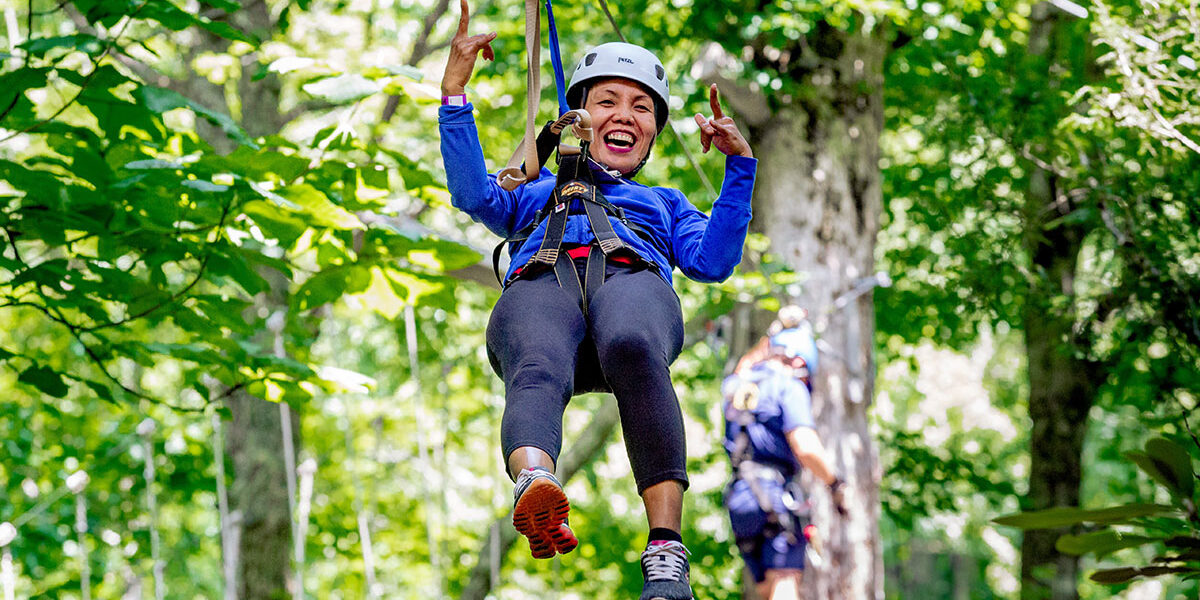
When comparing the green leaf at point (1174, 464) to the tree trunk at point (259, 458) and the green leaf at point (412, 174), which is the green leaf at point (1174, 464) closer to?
the green leaf at point (412, 174)

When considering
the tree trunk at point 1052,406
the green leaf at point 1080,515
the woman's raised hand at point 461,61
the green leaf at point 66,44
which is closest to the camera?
the green leaf at point 1080,515

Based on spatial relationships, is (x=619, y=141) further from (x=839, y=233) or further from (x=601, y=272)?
(x=839, y=233)

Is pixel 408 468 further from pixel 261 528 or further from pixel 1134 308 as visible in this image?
pixel 1134 308

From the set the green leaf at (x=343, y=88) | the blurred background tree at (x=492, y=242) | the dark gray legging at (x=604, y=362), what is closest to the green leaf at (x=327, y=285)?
the blurred background tree at (x=492, y=242)

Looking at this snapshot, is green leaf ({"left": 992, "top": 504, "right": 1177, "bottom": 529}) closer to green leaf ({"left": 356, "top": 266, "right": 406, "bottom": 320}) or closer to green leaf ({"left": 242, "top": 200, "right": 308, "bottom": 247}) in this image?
green leaf ({"left": 242, "top": 200, "right": 308, "bottom": 247})

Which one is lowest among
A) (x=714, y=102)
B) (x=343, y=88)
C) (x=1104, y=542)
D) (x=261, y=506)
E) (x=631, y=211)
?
(x=1104, y=542)

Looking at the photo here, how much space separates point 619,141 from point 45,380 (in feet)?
6.54

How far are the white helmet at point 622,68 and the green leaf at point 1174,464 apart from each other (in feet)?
4.83

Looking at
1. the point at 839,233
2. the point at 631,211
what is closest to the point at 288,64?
the point at 631,211

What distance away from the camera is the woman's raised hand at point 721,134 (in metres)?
2.59

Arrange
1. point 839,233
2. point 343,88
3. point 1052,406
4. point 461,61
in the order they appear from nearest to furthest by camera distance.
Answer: point 461,61, point 343,88, point 839,233, point 1052,406

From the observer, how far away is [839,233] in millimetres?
5250

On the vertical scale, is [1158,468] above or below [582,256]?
below

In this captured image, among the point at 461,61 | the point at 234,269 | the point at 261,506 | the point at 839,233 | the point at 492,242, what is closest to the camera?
the point at 461,61
